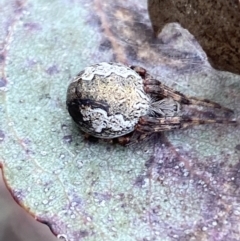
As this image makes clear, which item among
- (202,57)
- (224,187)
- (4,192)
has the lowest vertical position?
(4,192)

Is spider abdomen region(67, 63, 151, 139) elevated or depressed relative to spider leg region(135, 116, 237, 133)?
elevated

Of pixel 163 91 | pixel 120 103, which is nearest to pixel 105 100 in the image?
pixel 120 103

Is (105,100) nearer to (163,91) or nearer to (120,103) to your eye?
(120,103)

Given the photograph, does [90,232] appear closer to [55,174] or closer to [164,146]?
[55,174]

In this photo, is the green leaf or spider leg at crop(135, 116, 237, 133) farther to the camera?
spider leg at crop(135, 116, 237, 133)

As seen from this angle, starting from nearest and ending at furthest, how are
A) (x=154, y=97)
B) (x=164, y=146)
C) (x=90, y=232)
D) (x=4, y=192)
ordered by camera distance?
(x=90, y=232), (x=164, y=146), (x=154, y=97), (x=4, y=192)

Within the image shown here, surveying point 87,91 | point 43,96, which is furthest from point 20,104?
point 87,91
